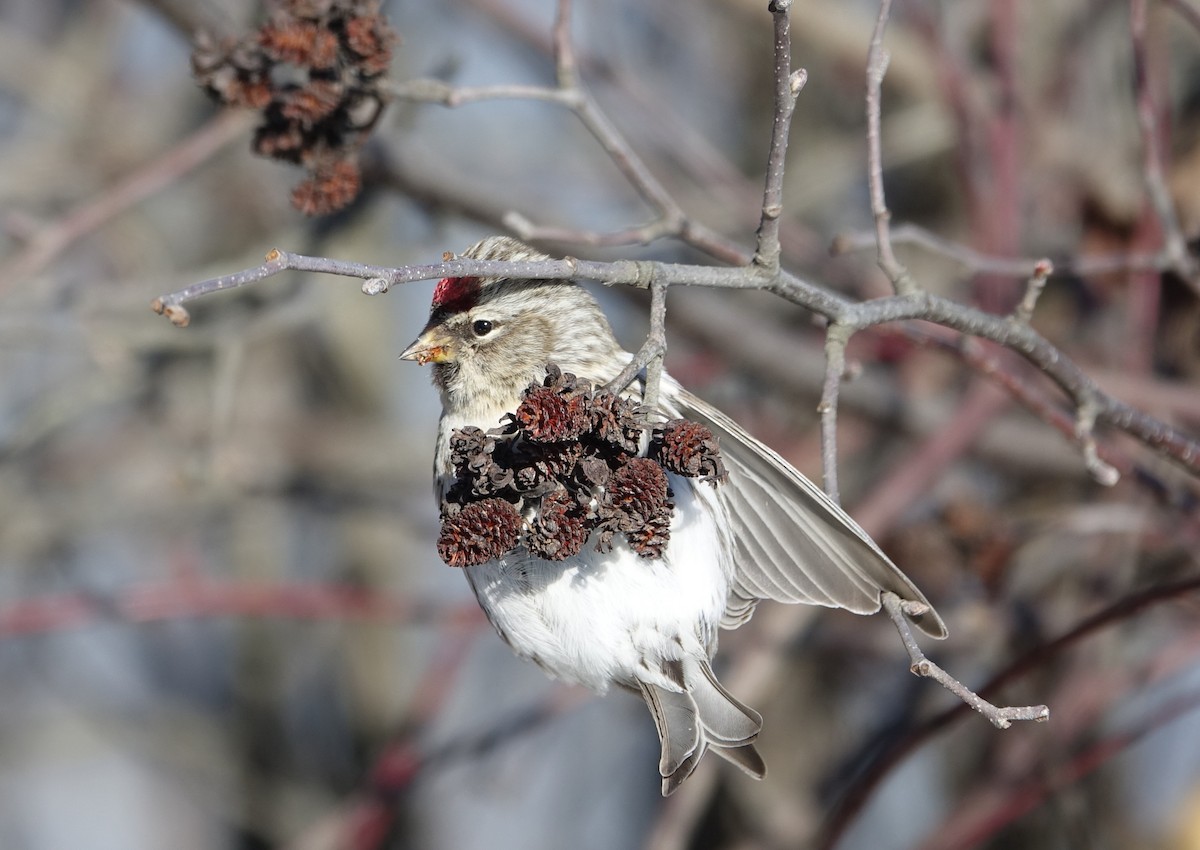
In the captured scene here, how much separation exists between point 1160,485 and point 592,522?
3.45 feet

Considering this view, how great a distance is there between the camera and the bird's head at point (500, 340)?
2.09 metres

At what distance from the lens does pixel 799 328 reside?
12.3 feet

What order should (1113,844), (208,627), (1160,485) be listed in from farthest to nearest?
(208,627) → (1113,844) → (1160,485)

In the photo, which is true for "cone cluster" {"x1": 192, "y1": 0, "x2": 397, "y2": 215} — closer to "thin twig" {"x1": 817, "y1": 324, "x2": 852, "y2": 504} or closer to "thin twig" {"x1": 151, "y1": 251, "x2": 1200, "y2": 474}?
"thin twig" {"x1": 151, "y1": 251, "x2": 1200, "y2": 474}

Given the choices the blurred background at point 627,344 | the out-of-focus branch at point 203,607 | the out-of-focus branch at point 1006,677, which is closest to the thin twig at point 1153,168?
the blurred background at point 627,344

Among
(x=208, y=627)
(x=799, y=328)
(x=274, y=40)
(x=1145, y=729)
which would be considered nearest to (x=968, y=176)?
(x=799, y=328)

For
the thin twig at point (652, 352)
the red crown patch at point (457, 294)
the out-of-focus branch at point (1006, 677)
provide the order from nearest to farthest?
the thin twig at point (652, 352) < the out-of-focus branch at point (1006, 677) < the red crown patch at point (457, 294)

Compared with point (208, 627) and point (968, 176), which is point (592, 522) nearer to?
Answer: point (968, 176)

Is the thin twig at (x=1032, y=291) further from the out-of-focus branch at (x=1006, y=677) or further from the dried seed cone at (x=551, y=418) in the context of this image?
the dried seed cone at (x=551, y=418)

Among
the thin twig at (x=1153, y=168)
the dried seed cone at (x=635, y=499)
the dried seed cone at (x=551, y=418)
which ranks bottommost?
the dried seed cone at (x=635, y=499)

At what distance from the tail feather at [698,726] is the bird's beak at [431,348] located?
62 centimetres

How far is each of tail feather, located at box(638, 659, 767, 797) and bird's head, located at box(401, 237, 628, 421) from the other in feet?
1.69

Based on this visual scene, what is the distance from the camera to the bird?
6.23 feet

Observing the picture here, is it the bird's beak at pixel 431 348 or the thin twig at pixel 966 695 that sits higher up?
the bird's beak at pixel 431 348
